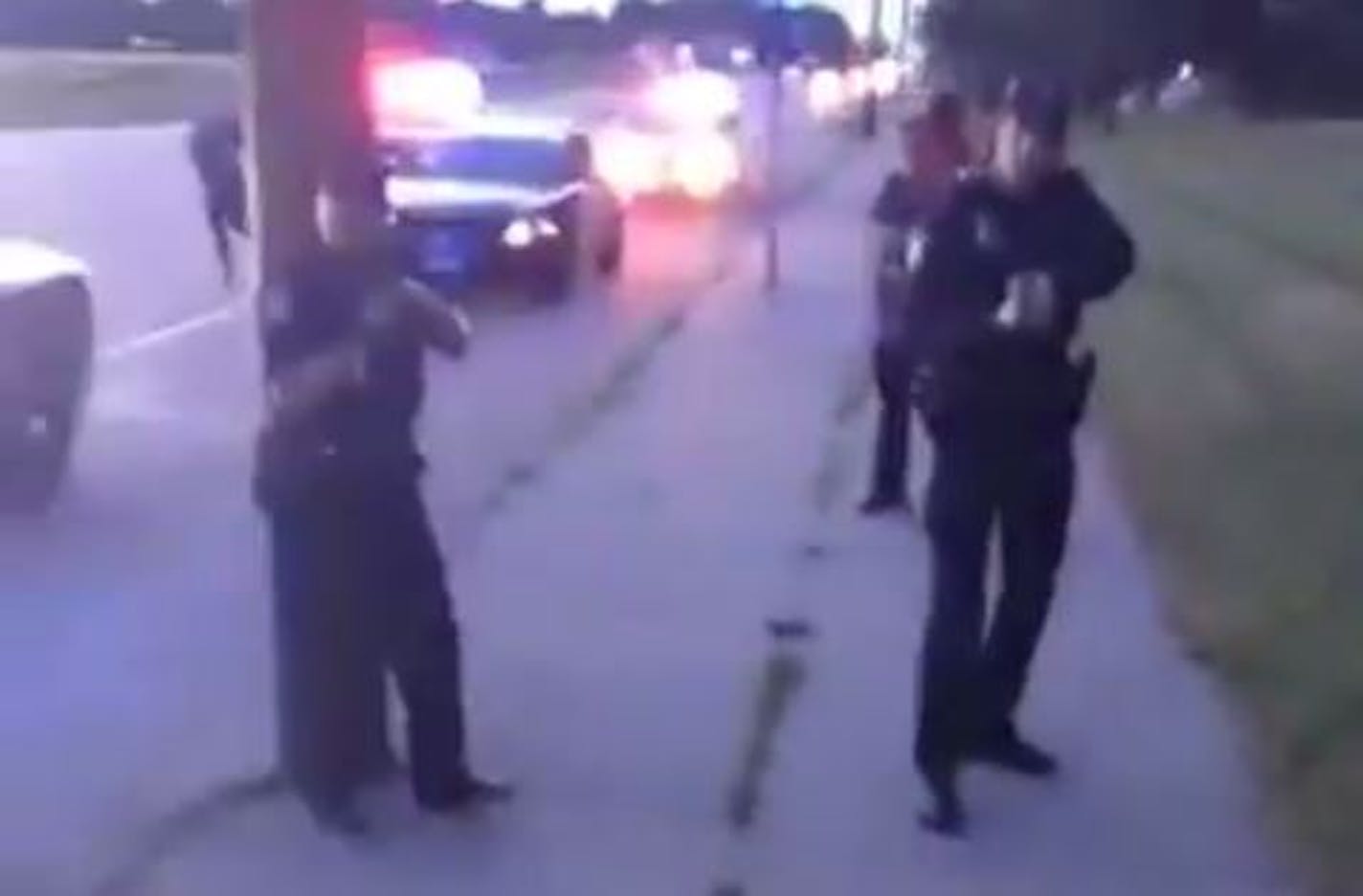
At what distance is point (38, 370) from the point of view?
46.3 feet

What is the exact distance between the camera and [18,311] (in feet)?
45.4

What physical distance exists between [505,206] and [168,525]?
14191mm

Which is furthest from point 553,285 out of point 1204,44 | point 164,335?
point 1204,44

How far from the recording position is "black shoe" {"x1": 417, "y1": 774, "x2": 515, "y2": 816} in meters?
8.38

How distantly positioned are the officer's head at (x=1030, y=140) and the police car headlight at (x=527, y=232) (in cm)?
1901

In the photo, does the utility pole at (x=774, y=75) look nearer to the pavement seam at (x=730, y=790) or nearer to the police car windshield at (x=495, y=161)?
the police car windshield at (x=495, y=161)

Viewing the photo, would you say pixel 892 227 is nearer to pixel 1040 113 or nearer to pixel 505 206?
pixel 1040 113

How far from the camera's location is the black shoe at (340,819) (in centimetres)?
813

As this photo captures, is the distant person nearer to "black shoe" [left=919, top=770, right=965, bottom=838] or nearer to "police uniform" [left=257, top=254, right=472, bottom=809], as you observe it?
"police uniform" [left=257, top=254, right=472, bottom=809]

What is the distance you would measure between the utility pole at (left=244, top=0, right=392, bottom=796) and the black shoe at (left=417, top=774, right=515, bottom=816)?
24 centimetres

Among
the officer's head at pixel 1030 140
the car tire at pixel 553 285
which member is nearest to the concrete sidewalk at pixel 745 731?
the officer's head at pixel 1030 140

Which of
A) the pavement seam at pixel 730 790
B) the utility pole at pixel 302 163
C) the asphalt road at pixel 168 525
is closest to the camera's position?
the pavement seam at pixel 730 790

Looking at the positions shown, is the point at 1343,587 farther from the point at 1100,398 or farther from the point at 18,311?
the point at 1100,398

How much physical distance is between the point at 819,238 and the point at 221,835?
3025cm
